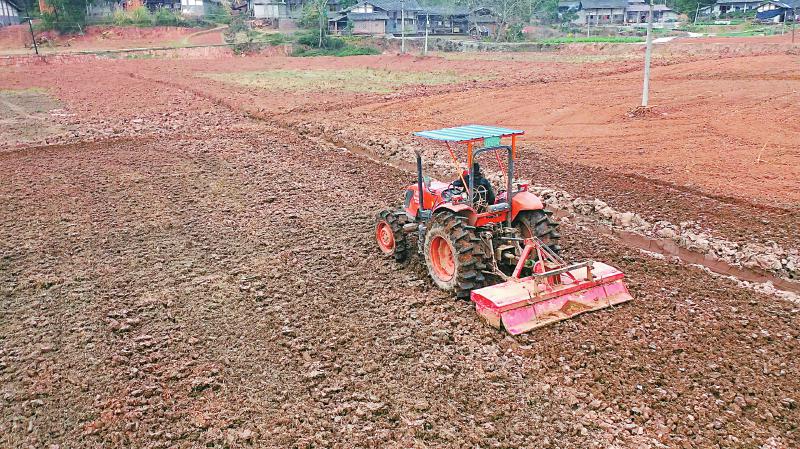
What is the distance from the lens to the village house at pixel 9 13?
60.6 m

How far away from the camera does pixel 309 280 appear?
28.2 ft

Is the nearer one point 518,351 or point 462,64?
point 518,351

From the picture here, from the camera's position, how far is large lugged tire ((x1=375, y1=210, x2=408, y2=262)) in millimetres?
8930

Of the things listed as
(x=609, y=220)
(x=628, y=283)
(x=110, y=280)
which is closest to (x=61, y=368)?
(x=110, y=280)

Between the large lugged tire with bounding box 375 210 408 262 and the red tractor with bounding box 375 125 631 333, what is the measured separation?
410 mm

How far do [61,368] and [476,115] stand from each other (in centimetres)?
1705

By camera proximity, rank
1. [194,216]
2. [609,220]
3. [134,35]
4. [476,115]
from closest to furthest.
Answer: [609,220], [194,216], [476,115], [134,35]

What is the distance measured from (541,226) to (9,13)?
71.7 m

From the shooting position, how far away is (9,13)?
203ft

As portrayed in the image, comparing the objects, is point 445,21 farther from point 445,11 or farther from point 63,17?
point 63,17

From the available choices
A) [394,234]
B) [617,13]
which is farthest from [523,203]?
[617,13]

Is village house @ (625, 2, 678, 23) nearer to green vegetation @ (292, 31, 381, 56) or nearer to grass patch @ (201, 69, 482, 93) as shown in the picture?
green vegetation @ (292, 31, 381, 56)

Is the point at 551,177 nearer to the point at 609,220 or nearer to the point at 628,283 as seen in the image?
the point at 609,220

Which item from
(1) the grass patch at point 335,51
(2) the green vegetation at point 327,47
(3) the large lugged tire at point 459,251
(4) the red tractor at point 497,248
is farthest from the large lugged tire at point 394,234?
(2) the green vegetation at point 327,47
